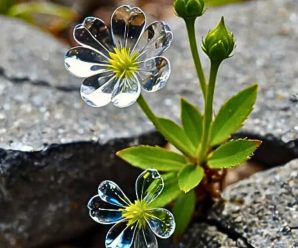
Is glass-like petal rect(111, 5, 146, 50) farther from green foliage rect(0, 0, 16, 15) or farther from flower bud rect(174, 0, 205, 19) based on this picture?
green foliage rect(0, 0, 16, 15)

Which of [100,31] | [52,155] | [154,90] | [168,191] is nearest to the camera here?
[154,90]

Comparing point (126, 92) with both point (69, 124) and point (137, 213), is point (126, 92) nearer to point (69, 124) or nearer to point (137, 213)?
point (137, 213)

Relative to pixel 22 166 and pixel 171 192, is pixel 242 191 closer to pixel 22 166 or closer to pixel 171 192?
pixel 171 192

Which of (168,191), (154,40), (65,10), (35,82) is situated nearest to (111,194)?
(168,191)

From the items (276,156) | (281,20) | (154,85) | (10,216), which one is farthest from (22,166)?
(281,20)

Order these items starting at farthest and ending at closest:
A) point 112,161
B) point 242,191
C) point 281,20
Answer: point 281,20 → point 112,161 → point 242,191

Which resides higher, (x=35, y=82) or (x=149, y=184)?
(x=149, y=184)

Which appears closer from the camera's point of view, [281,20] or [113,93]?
[113,93]
